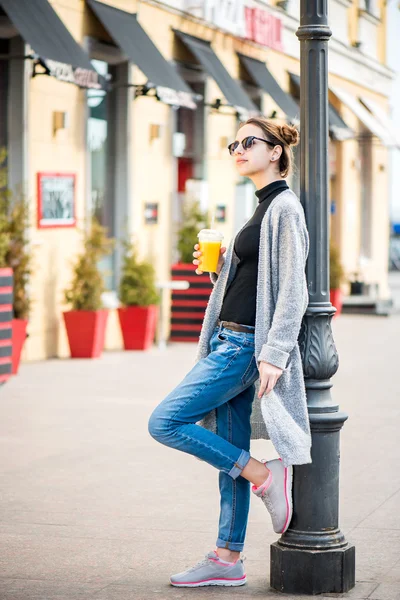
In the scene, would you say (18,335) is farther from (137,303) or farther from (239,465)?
(239,465)

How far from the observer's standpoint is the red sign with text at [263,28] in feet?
65.9

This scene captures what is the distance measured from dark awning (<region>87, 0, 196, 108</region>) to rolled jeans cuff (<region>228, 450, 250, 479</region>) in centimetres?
1040

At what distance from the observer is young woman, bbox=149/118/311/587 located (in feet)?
A: 16.4

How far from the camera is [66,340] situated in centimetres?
1463

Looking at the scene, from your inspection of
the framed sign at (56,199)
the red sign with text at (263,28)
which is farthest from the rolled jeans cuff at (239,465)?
the red sign with text at (263,28)

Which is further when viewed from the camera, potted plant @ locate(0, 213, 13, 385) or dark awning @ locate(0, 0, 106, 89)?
dark awning @ locate(0, 0, 106, 89)

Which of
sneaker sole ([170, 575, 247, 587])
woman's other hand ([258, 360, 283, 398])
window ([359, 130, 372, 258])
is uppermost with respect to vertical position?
window ([359, 130, 372, 258])

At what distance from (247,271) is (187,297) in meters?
11.5

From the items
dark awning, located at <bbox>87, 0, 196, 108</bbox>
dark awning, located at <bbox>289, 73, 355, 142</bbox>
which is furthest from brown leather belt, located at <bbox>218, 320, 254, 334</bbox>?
dark awning, located at <bbox>289, 73, 355, 142</bbox>

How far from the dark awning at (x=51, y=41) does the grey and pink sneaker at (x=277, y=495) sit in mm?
8218

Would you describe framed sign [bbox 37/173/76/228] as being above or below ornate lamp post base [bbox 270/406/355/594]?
above

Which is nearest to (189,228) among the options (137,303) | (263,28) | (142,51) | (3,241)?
(137,303)

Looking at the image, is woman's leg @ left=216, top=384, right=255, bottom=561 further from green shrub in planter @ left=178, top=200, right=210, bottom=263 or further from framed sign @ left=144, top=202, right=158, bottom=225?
framed sign @ left=144, top=202, right=158, bottom=225

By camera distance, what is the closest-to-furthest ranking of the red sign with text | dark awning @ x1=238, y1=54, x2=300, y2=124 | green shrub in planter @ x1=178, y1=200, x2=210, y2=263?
green shrub in planter @ x1=178, y1=200, x2=210, y2=263 < the red sign with text < dark awning @ x1=238, y1=54, x2=300, y2=124
